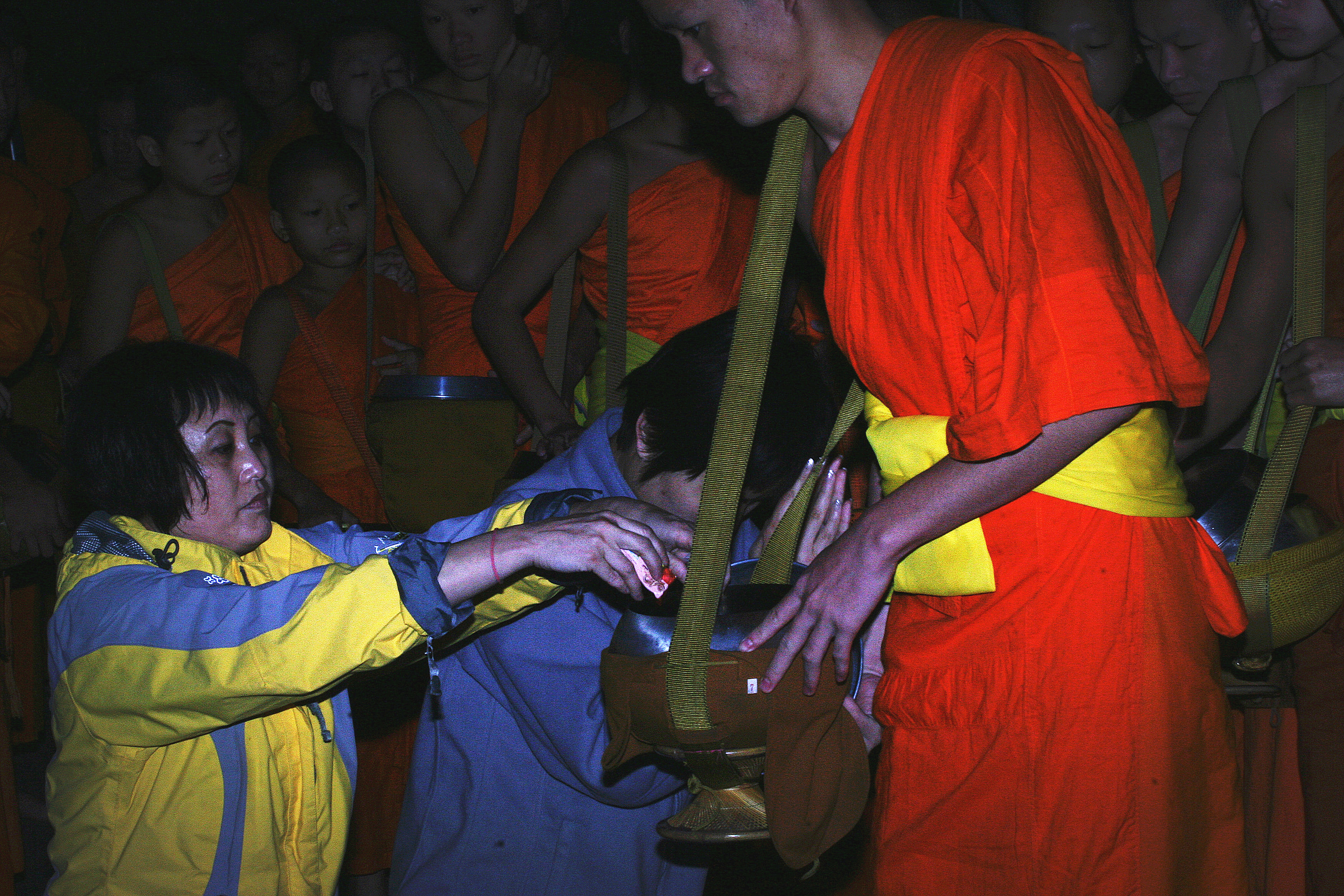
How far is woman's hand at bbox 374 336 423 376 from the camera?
2.90 meters

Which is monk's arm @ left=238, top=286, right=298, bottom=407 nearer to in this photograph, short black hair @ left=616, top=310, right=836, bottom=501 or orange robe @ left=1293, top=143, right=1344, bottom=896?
short black hair @ left=616, top=310, right=836, bottom=501

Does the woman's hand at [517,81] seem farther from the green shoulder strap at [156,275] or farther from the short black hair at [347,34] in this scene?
the green shoulder strap at [156,275]

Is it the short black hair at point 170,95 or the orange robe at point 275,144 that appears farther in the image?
the orange robe at point 275,144

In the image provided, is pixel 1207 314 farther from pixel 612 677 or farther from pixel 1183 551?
pixel 612 677

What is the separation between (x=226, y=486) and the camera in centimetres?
144

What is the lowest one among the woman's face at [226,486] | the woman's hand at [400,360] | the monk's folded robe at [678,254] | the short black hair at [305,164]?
the woman's hand at [400,360]

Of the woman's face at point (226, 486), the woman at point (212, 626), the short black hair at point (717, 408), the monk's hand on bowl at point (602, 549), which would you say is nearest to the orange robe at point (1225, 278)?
the short black hair at point (717, 408)

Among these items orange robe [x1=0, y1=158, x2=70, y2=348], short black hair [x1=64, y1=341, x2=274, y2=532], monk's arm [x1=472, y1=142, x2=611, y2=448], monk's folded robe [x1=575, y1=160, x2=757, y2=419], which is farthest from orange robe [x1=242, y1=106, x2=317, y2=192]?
short black hair [x1=64, y1=341, x2=274, y2=532]

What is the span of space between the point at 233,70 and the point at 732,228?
4.26 metres

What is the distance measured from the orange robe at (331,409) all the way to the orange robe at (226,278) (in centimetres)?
30

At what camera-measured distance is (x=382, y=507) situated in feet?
9.74

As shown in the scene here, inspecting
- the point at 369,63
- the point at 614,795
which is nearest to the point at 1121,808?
the point at 614,795

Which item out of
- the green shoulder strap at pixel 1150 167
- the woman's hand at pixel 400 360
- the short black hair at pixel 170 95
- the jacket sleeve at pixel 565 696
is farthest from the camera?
the short black hair at pixel 170 95

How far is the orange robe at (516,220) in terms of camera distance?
274cm
